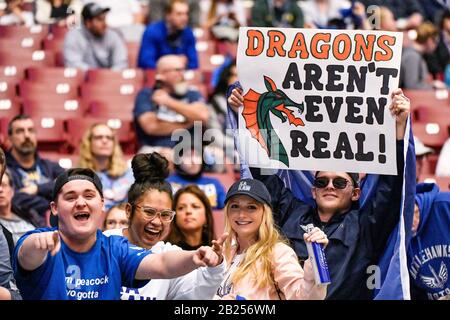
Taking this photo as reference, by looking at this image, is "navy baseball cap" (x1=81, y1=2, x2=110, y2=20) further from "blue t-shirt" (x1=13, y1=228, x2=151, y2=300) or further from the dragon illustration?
"blue t-shirt" (x1=13, y1=228, x2=151, y2=300)

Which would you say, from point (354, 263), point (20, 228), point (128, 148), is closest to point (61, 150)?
point (128, 148)

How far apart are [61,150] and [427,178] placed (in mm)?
2883

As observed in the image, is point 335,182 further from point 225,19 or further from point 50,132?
point 225,19

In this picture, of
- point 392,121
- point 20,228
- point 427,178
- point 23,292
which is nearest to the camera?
point 23,292

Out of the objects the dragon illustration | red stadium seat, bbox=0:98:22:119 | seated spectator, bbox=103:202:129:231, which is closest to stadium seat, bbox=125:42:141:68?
red stadium seat, bbox=0:98:22:119

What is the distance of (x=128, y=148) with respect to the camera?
11156mm

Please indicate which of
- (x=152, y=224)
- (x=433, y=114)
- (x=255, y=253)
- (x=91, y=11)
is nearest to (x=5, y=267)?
(x=152, y=224)

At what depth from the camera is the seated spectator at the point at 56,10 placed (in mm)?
12922

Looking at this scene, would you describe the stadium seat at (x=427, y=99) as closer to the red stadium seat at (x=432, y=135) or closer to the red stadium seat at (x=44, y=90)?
the red stadium seat at (x=432, y=135)

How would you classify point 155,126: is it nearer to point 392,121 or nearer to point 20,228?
point 20,228

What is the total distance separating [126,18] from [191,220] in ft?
19.5

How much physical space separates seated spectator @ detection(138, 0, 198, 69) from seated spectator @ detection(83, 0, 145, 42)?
4.44 feet

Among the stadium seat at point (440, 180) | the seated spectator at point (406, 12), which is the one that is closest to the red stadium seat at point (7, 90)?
the stadium seat at point (440, 180)
